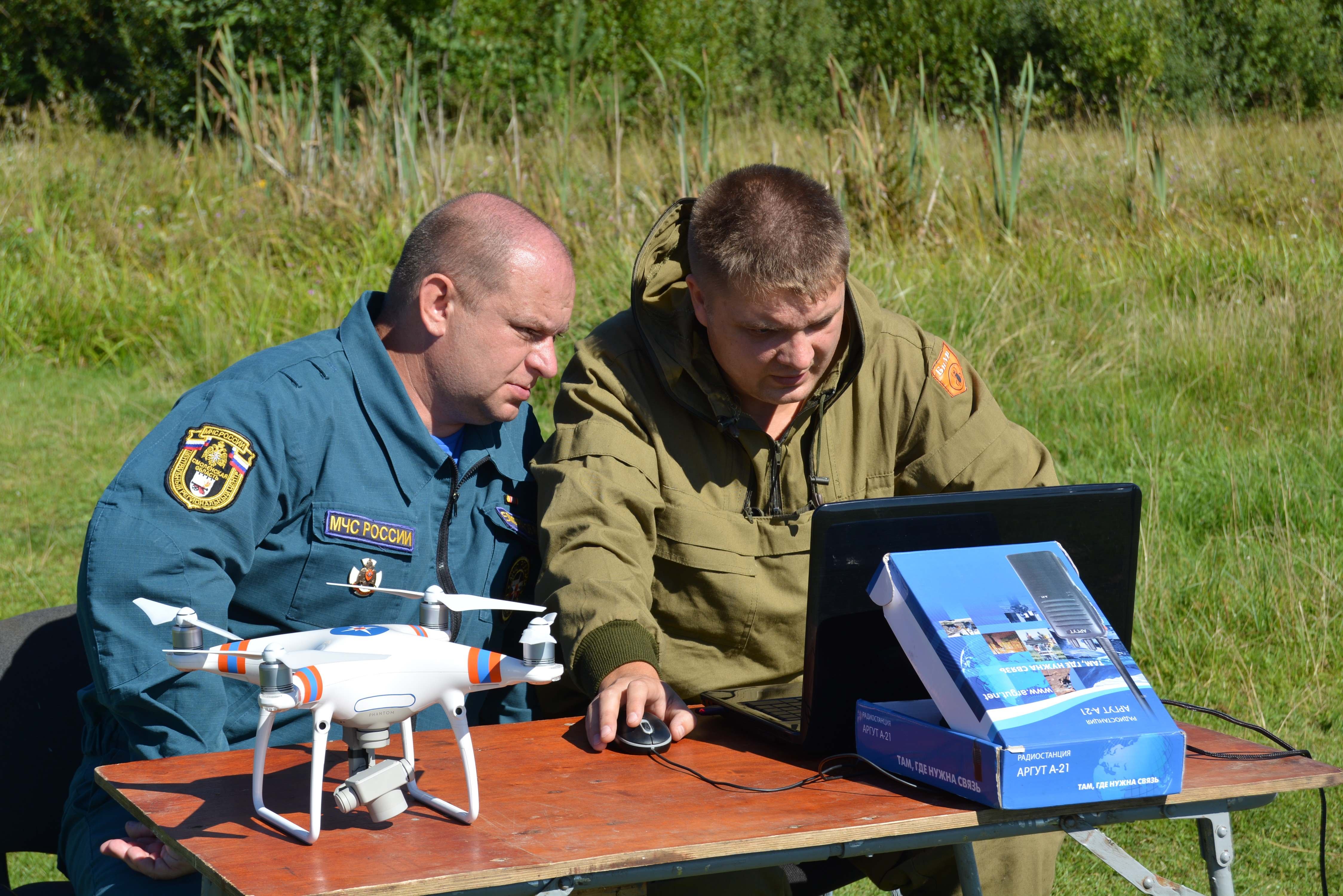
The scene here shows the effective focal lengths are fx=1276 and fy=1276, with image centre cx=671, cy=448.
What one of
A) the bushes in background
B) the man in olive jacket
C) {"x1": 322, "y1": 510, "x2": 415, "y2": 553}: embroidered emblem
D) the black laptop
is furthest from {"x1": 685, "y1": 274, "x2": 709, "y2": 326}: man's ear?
the bushes in background

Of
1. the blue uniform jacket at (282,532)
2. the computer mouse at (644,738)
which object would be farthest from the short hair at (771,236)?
the computer mouse at (644,738)

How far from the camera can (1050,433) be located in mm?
6012

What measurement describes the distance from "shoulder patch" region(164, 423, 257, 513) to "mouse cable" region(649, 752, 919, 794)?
904mm

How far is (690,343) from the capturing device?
2.71m

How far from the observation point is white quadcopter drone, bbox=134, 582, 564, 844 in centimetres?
151

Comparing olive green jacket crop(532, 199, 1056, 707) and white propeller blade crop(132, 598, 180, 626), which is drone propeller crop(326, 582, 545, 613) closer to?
white propeller blade crop(132, 598, 180, 626)

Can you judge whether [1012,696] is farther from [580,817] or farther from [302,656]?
[302,656]

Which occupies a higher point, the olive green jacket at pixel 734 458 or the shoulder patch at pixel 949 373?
the shoulder patch at pixel 949 373

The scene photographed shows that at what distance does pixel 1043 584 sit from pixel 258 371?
1489 mm

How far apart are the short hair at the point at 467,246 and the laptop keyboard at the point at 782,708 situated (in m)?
0.99

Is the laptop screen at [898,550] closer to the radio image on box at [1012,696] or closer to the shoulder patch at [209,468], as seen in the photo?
the radio image on box at [1012,696]

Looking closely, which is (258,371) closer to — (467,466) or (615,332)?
(467,466)

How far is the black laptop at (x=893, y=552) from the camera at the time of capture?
1.83 metres

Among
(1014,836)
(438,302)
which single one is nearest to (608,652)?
(1014,836)
